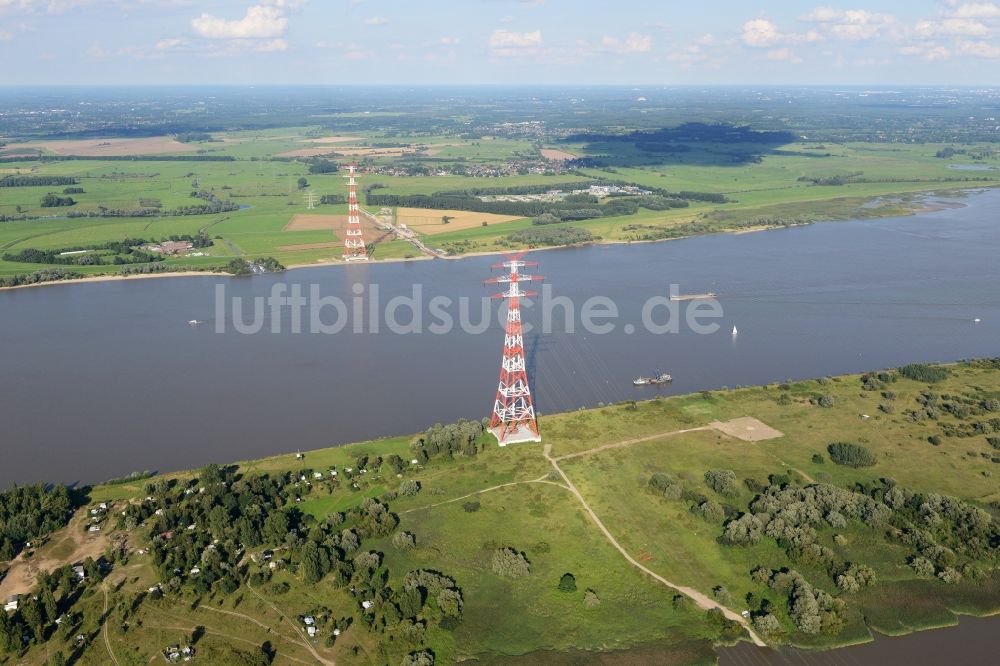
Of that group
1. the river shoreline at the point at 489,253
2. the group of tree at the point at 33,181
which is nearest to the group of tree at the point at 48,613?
the river shoreline at the point at 489,253

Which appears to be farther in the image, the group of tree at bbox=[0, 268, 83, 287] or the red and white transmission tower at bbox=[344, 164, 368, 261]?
the red and white transmission tower at bbox=[344, 164, 368, 261]

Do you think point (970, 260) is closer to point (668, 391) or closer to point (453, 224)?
point (668, 391)

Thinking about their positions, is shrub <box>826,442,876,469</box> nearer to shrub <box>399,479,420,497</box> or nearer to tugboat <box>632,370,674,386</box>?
tugboat <box>632,370,674,386</box>

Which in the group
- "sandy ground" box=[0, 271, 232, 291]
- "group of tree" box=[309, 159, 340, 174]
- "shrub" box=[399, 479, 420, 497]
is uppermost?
"group of tree" box=[309, 159, 340, 174]

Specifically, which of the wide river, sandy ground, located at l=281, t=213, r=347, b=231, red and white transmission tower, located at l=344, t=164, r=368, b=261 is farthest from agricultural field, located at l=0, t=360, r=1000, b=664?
sandy ground, located at l=281, t=213, r=347, b=231

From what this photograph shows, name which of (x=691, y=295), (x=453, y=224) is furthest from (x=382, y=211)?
(x=691, y=295)

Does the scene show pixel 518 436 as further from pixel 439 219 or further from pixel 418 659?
pixel 439 219

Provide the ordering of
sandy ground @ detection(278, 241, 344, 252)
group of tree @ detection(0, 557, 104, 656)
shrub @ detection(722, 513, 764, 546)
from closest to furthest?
group of tree @ detection(0, 557, 104, 656) < shrub @ detection(722, 513, 764, 546) < sandy ground @ detection(278, 241, 344, 252)
